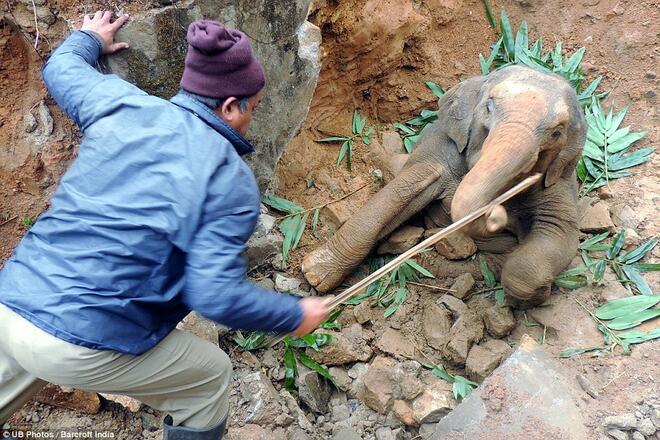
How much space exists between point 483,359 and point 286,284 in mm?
1469

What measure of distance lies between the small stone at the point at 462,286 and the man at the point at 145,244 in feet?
6.93

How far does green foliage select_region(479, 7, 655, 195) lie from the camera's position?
5047mm

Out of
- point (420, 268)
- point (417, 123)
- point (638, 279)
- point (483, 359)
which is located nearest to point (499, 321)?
point (483, 359)

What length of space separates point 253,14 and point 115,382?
2369 mm

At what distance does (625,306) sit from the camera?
13.1 feet

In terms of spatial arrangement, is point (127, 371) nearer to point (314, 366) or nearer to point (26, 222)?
point (314, 366)

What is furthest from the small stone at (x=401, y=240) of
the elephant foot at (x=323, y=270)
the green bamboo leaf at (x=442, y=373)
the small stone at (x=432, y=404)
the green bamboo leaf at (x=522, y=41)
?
the green bamboo leaf at (x=522, y=41)

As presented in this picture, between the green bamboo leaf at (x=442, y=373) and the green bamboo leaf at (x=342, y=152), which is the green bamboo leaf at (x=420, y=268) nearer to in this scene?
the green bamboo leaf at (x=442, y=373)

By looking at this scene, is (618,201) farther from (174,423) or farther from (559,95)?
(174,423)

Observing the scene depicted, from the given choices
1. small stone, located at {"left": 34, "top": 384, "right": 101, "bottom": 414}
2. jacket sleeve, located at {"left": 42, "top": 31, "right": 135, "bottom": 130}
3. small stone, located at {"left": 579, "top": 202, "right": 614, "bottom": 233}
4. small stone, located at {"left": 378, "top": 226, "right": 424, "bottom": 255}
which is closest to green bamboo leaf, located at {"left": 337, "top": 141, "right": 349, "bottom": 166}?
small stone, located at {"left": 378, "top": 226, "right": 424, "bottom": 255}

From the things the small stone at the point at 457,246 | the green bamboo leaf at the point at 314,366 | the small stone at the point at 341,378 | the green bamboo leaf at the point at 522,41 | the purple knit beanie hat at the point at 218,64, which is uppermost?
the purple knit beanie hat at the point at 218,64

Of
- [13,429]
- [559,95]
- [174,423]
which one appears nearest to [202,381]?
[174,423]

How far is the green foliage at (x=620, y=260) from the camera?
13.7 ft

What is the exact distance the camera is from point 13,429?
3598mm
